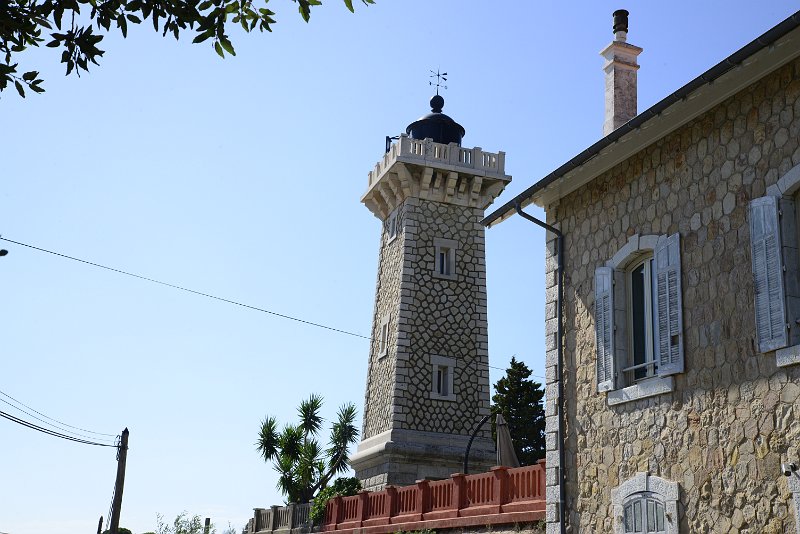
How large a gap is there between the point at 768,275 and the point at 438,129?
23337mm

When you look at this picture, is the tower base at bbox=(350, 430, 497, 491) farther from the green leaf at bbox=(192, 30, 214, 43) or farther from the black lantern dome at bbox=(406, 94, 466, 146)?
the green leaf at bbox=(192, 30, 214, 43)

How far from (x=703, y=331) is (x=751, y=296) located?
792 millimetres

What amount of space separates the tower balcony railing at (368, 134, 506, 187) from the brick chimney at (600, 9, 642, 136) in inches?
554

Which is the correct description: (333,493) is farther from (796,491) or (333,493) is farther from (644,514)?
(796,491)

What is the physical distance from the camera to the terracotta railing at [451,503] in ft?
48.9

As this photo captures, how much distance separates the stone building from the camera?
950 cm

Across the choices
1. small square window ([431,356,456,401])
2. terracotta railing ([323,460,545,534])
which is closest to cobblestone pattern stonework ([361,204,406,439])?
small square window ([431,356,456,401])

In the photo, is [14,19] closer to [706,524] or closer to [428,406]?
[706,524]

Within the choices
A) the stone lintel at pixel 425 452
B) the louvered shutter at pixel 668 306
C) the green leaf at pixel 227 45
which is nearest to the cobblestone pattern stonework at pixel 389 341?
the stone lintel at pixel 425 452

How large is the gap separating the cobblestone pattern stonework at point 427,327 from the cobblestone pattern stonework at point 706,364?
48.1ft

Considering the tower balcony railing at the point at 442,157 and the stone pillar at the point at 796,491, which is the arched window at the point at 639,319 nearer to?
the stone pillar at the point at 796,491

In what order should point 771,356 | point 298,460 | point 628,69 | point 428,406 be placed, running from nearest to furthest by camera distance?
point 771,356 < point 628,69 < point 428,406 < point 298,460

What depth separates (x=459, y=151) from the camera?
3012cm

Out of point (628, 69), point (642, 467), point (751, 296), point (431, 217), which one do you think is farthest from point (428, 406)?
point (751, 296)
